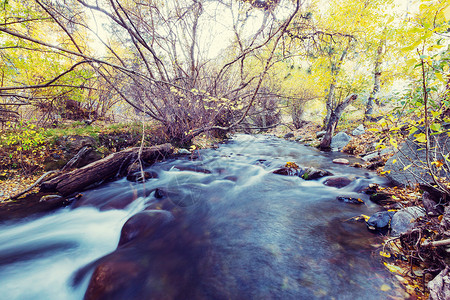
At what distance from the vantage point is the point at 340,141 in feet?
29.3

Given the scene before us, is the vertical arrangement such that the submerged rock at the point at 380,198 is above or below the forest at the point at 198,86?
below

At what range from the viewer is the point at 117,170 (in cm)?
534

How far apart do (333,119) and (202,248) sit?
8.21 m

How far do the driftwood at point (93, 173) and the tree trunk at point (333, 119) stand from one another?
312 inches

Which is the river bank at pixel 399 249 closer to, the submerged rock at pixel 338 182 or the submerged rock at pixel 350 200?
the submerged rock at pixel 350 200

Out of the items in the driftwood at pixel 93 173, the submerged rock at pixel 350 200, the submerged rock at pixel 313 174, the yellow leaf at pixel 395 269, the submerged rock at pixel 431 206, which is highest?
the driftwood at pixel 93 173

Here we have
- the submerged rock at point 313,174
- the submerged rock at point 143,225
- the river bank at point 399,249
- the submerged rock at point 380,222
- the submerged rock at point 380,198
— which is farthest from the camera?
the submerged rock at point 313,174

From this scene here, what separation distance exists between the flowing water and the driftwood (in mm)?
331

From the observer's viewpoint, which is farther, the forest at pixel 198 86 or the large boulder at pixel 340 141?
the large boulder at pixel 340 141

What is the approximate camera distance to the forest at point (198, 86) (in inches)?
77.2

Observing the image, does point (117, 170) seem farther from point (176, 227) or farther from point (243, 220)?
point (243, 220)

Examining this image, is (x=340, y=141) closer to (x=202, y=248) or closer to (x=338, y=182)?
(x=338, y=182)

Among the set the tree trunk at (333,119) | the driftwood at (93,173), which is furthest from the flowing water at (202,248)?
the tree trunk at (333,119)

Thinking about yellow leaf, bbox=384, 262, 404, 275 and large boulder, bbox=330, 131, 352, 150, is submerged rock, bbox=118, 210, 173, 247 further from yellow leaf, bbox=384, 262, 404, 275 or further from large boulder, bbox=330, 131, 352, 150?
large boulder, bbox=330, 131, 352, 150
